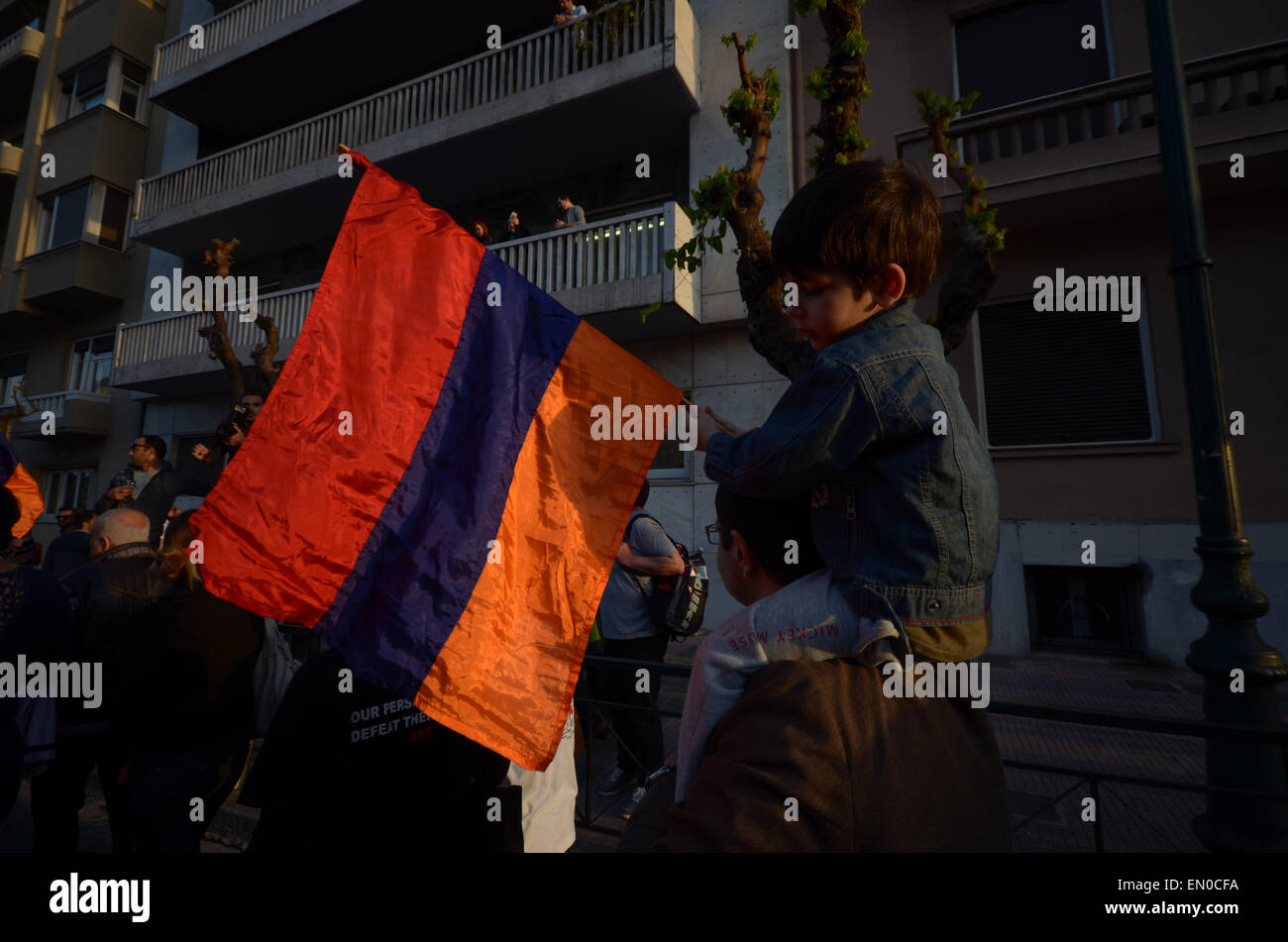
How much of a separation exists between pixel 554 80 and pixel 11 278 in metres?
15.8

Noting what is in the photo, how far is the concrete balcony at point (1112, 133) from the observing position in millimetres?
7031

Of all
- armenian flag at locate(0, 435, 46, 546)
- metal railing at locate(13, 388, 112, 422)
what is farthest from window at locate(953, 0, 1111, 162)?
metal railing at locate(13, 388, 112, 422)

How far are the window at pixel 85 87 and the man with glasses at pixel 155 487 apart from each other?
55.4ft

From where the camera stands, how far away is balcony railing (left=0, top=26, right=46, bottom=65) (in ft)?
55.8

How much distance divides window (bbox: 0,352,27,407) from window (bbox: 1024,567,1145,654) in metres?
23.2

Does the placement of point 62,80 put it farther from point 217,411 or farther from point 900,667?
point 900,667

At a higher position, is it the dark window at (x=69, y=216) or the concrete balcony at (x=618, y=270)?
the dark window at (x=69, y=216)

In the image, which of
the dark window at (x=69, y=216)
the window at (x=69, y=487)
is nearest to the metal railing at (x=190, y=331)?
the window at (x=69, y=487)

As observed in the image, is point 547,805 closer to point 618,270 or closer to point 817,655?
point 817,655

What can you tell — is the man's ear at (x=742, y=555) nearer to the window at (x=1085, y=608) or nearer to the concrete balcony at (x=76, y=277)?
the window at (x=1085, y=608)
